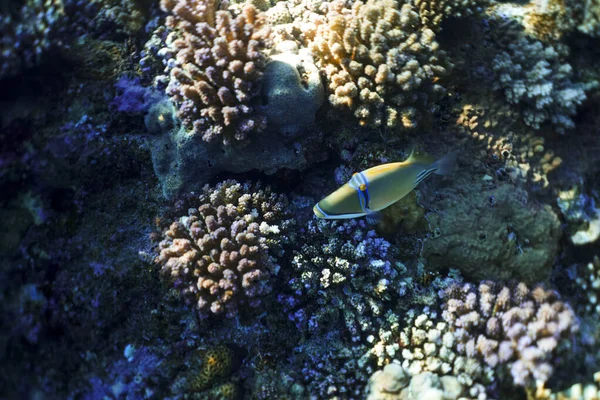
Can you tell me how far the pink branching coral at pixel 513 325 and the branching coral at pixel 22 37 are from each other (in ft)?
17.8

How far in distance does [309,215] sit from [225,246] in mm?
973

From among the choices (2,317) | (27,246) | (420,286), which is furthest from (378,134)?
(2,317)

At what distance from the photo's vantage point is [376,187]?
8.41 ft

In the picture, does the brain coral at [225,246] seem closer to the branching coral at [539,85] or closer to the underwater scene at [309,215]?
the underwater scene at [309,215]

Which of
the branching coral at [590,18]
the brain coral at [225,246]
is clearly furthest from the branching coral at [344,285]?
the branching coral at [590,18]

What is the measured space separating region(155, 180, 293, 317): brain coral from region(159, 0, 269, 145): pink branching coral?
0.64 metres

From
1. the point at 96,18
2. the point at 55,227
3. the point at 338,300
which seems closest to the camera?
the point at 338,300

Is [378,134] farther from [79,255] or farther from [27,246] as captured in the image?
[27,246]

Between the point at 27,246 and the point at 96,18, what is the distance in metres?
2.92

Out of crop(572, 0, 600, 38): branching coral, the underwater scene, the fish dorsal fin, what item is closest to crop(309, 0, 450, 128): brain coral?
the underwater scene

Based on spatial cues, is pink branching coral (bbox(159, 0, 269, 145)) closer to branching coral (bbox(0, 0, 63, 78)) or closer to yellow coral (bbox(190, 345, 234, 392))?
branching coral (bbox(0, 0, 63, 78))

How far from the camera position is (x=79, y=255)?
3650mm

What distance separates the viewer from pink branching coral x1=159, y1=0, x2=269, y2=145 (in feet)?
11.2

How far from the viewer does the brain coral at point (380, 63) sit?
136 inches
